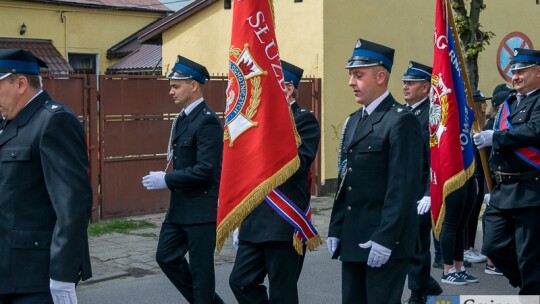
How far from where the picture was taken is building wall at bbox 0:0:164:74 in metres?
23.8

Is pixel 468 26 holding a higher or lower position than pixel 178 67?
higher

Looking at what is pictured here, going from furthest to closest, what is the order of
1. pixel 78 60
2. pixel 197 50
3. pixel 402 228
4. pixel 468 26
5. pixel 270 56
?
pixel 78 60 → pixel 197 50 → pixel 468 26 → pixel 270 56 → pixel 402 228

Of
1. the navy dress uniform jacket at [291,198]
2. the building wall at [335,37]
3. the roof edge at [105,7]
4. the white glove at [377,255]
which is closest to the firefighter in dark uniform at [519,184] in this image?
the navy dress uniform jacket at [291,198]

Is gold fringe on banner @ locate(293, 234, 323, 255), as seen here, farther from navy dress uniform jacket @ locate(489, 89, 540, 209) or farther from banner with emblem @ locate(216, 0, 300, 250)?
navy dress uniform jacket @ locate(489, 89, 540, 209)

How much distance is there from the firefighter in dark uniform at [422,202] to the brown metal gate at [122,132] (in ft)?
18.9

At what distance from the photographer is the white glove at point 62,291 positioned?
383cm

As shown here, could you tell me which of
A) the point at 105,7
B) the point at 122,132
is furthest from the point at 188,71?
the point at 105,7

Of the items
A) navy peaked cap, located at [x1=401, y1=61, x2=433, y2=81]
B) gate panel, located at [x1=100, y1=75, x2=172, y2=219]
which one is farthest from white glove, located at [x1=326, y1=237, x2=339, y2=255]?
gate panel, located at [x1=100, y1=75, x2=172, y2=219]

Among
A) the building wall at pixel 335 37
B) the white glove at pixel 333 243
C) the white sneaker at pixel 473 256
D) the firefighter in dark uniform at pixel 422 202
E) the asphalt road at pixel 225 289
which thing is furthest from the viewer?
the building wall at pixel 335 37

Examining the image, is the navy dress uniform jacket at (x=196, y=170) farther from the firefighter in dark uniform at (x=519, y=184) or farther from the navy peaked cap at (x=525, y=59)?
the navy peaked cap at (x=525, y=59)

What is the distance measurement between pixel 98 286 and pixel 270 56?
3698 mm

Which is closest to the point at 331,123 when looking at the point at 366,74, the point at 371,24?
the point at 371,24

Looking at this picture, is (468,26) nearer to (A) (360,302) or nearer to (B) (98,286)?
(B) (98,286)

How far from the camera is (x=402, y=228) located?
4766mm
